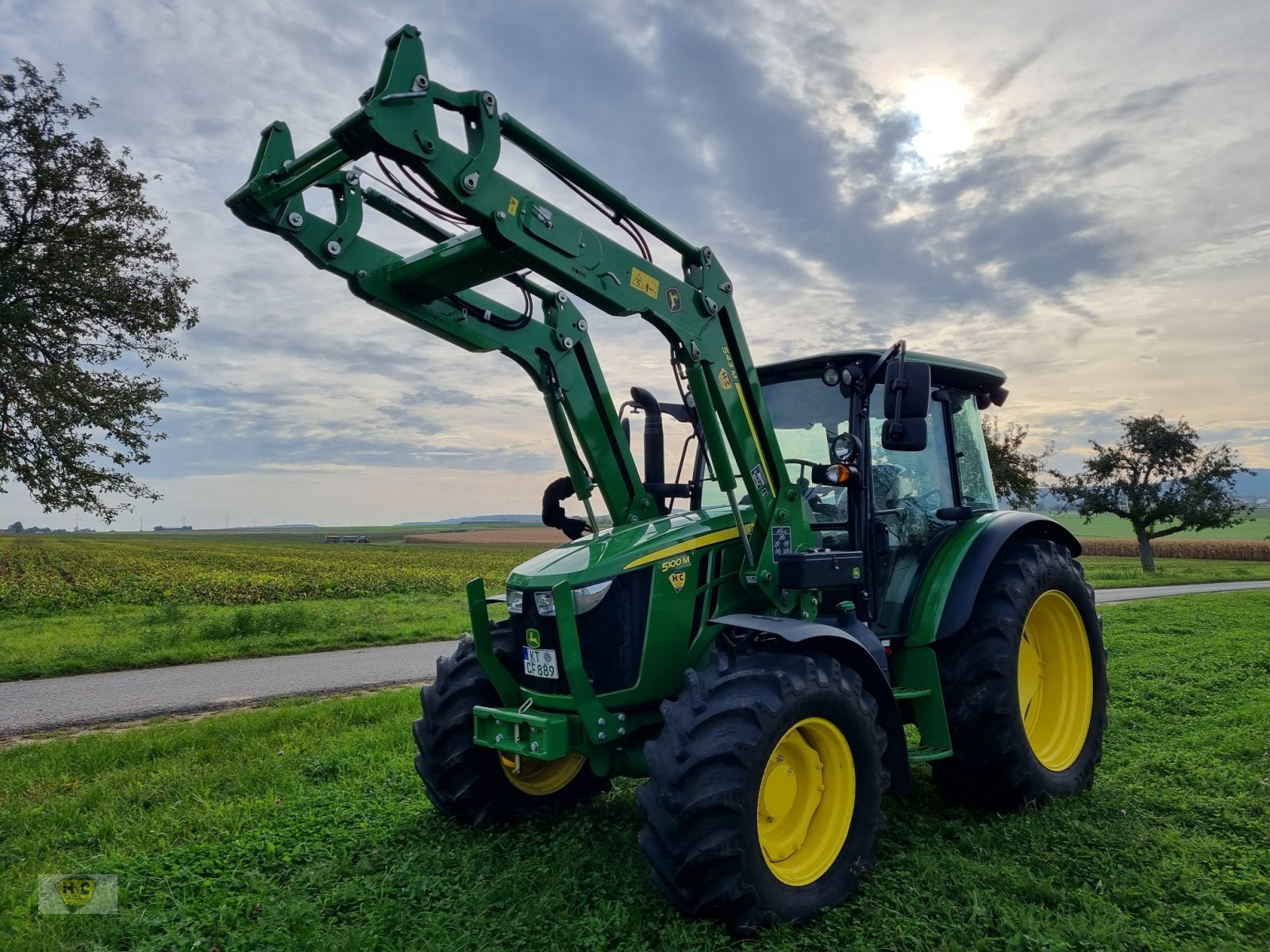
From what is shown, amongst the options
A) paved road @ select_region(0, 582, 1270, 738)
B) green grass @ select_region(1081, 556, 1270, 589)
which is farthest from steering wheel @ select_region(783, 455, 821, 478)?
green grass @ select_region(1081, 556, 1270, 589)

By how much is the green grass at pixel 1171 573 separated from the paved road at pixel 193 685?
2193 centimetres

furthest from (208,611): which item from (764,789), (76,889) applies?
(764,789)

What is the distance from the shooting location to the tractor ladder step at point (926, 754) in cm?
446

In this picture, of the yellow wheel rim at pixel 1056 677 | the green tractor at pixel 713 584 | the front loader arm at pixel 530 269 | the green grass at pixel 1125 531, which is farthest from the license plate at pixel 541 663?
the green grass at pixel 1125 531

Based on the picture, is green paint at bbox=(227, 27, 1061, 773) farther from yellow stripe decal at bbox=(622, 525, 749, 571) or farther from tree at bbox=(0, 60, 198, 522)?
tree at bbox=(0, 60, 198, 522)

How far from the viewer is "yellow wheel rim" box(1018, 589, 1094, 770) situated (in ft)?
17.9

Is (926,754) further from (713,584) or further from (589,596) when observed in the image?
(589,596)

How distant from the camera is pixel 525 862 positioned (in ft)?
13.7

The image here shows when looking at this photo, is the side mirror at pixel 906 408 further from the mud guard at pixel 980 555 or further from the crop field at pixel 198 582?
the crop field at pixel 198 582

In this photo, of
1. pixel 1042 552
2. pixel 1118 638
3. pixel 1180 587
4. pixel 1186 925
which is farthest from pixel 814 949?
pixel 1180 587

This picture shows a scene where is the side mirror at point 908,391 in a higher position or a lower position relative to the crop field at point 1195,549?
higher

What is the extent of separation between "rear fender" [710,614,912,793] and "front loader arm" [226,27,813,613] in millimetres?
415

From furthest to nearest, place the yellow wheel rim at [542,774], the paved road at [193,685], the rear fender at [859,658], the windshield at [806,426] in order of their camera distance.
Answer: the paved road at [193,685], the windshield at [806,426], the yellow wheel rim at [542,774], the rear fender at [859,658]

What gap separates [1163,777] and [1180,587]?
23.5 metres
